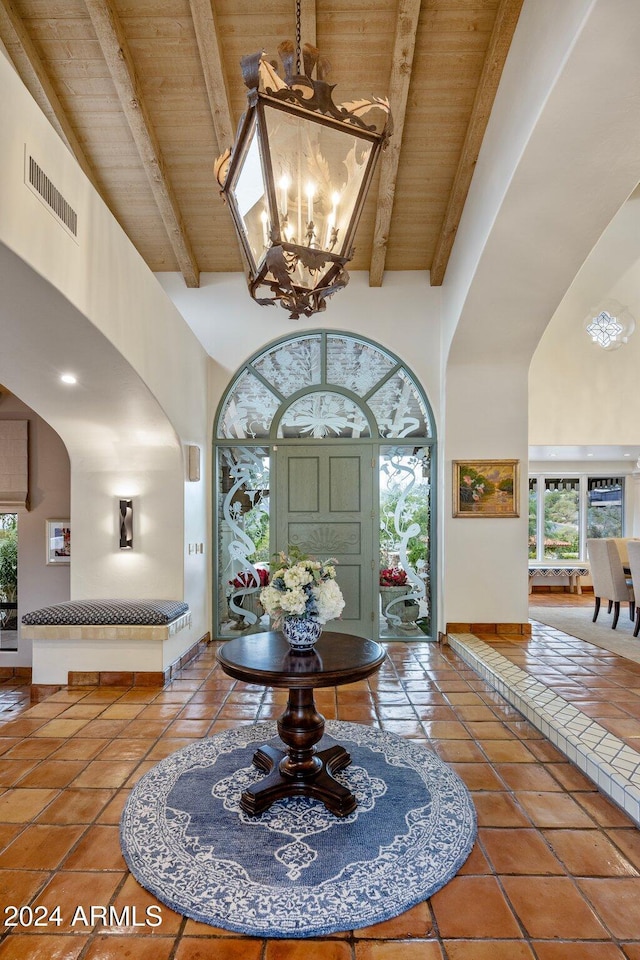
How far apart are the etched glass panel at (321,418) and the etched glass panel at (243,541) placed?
16.4 inches

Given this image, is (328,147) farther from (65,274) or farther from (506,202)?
(506,202)

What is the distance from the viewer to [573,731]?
10.7 feet

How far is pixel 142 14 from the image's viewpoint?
12.2 feet

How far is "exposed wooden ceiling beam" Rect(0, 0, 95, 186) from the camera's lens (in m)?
3.63

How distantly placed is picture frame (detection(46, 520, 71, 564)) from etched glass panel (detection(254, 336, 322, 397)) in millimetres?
2588

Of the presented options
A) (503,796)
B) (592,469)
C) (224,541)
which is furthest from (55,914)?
(592,469)

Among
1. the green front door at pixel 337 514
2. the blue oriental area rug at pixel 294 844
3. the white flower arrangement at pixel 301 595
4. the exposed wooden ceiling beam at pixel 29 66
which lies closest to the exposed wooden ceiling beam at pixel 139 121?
the exposed wooden ceiling beam at pixel 29 66

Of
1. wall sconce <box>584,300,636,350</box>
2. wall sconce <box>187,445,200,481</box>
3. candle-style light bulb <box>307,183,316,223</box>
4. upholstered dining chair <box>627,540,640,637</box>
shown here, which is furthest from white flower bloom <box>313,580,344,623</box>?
wall sconce <box>584,300,636,350</box>

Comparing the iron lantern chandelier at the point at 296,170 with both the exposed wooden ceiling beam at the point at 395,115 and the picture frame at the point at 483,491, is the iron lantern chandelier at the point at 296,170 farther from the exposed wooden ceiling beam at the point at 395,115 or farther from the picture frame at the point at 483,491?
the picture frame at the point at 483,491

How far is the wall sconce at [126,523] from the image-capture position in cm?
502

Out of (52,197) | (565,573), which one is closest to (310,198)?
(52,197)

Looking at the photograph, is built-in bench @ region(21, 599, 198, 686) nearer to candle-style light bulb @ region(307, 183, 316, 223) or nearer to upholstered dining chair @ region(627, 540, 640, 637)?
candle-style light bulb @ region(307, 183, 316, 223)

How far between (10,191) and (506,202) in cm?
285

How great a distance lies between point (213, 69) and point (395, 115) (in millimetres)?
1302
